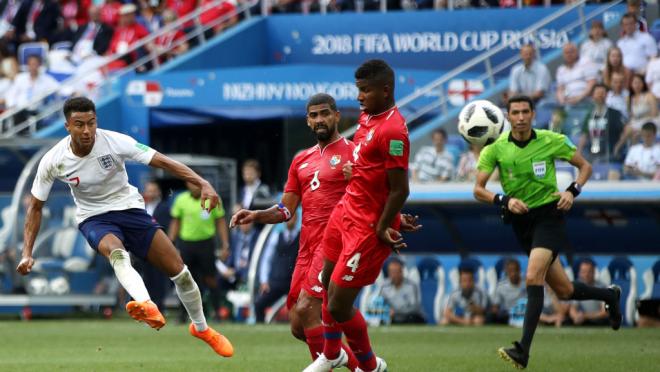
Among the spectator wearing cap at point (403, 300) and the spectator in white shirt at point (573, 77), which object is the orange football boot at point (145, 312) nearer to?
the spectator wearing cap at point (403, 300)

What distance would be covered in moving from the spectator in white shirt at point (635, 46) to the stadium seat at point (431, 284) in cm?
420

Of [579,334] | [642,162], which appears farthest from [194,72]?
[579,334]

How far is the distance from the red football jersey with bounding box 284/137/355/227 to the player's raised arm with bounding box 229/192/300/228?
0.08 m

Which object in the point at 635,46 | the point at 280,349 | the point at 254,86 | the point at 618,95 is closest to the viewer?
the point at 280,349

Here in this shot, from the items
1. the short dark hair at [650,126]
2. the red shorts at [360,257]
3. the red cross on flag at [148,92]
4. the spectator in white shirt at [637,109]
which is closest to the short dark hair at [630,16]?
the spectator in white shirt at [637,109]

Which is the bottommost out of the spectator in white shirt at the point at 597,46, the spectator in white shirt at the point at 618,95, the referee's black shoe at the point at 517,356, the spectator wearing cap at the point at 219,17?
the referee's black shoe at the point at 517,356

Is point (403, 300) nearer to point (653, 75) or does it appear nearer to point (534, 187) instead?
point (653, 75)

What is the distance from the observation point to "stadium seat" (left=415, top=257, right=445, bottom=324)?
19.5 meters

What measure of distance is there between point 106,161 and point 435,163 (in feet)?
30.8

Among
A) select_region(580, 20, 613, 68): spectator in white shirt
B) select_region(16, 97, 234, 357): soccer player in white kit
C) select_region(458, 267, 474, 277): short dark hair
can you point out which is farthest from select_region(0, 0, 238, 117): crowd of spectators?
select_region(16, 97, 234, 357): soccer player in white kit

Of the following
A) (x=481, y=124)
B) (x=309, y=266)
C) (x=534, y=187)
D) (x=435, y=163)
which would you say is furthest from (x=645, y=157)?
(x=309, y=266)

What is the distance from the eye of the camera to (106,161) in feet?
37.5

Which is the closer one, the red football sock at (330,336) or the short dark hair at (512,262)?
the red football sock at (330,336)

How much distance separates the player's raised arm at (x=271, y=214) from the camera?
33.1ft
